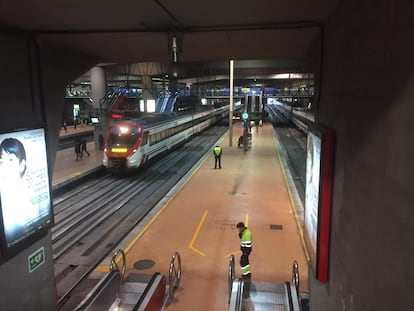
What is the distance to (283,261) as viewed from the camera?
9430mm

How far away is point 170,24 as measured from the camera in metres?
5.15

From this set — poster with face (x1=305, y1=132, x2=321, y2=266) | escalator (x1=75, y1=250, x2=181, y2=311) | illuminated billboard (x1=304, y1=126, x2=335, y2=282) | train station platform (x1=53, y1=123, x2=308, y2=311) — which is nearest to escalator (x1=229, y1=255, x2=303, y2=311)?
train station platform (x1=53, y1=123, x2=308, y2=311)

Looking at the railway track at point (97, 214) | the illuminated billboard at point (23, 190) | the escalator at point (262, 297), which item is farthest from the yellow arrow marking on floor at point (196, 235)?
the illuminated billboard at point (23, 190)

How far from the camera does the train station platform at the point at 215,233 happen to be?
8.52m

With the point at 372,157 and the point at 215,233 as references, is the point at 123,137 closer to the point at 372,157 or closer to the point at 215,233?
the point at 215,233

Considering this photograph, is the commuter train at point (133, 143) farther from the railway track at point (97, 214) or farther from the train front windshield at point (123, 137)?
the railway track at point (97, 214)

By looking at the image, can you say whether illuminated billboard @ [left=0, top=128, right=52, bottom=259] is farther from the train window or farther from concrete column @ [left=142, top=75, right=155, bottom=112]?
concrete column @ [left=142, top=75, right=155, bottom=112]

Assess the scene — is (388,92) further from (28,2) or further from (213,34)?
(28,2)

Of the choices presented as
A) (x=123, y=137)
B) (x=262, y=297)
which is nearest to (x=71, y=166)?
(x=123, y=137)

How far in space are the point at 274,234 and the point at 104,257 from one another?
5.18m

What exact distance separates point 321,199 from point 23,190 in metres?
4.13

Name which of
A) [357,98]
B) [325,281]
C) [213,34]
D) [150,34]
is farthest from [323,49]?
[325,281]

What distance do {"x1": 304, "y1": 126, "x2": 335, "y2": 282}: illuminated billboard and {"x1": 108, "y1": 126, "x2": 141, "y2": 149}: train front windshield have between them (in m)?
14.6

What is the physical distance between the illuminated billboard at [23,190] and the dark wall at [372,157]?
4.24 metres
